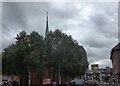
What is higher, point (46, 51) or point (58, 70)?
point (46, 51)

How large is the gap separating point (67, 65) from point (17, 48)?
10672 millimetres

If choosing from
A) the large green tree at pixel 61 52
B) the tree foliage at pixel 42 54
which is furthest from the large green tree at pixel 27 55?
the large green tree at pixel 61 52

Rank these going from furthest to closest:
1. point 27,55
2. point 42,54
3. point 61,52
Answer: point 42,54 → point 61,52 → point 27,55

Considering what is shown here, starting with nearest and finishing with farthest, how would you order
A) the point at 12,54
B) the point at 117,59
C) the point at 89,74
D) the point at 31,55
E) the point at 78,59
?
1. the point at 31,55
2. the point at 12,54
3. the point at 78,59
4. the point at 117,59
5. the point at 89,74

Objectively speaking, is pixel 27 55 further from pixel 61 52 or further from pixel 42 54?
pixel 61 52

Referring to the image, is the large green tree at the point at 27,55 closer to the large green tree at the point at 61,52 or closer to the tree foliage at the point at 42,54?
the tree foliage at the point at 42,54

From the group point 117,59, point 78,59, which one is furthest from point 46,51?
point 117,59

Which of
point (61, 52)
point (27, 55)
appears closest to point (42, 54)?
point (61, 52)

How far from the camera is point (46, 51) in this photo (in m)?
56.6

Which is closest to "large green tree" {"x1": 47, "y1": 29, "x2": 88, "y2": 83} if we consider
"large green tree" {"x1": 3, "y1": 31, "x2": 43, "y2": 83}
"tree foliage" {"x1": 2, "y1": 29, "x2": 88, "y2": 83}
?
"tree foliage" {"x1": 2, "y1": 29, "x2": 88, "y2": 83}

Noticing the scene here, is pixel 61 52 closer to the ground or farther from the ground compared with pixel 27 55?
farther from the ground

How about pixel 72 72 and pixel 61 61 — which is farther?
pixel 72 72

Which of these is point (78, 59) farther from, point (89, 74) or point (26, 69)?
point (89, 74)

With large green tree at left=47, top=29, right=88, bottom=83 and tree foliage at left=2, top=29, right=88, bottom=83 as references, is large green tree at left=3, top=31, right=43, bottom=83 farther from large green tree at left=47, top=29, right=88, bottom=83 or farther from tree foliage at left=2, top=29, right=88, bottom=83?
large green tree at left=47, top=29, right=88, bottom=83
